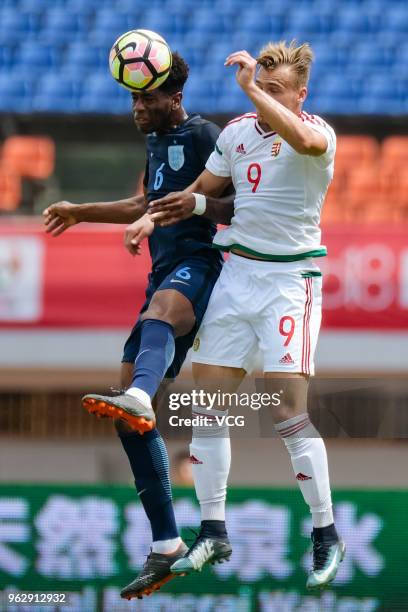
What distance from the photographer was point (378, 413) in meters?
9.85

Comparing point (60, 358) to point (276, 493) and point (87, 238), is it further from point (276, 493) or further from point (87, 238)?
point (276, 493)

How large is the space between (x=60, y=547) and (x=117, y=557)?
0.33 meters

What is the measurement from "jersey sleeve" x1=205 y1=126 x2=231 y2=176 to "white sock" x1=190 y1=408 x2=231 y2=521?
0.96 m

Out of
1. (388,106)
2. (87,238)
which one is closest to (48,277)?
(87,238)

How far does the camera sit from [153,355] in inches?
193

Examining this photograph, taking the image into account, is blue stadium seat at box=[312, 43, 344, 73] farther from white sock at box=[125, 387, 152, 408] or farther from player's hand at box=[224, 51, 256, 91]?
white sock at box=[125, 387, 152, 408]

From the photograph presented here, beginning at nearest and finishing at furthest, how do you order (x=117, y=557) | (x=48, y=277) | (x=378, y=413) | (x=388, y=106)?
(x=117, y=557)
(x=48, y=277)
(x=378, y=413)
(x=388, y=106)

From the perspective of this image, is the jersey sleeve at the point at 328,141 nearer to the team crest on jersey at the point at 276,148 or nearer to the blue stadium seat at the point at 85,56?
the team crest on jersey at the point at 276,148

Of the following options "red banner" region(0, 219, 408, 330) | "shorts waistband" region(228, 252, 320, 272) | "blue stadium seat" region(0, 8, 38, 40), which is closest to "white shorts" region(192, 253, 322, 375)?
"shorts waistband" region(228, 252, 320, 272)

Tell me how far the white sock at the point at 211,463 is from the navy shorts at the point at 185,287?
28 cm

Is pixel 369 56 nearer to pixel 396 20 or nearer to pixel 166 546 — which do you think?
pixel 396 20

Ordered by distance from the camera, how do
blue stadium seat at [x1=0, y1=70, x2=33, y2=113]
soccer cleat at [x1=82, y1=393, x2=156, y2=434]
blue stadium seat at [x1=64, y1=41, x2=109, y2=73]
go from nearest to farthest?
soccer cleat at [x1=82, y1=393, x2=156, y2=434], blue stadium seat at [x1=0, y1=70, x2=33, y2=113], blue stadium seat at [x1=64, y1=41, x2=109, y2=73]

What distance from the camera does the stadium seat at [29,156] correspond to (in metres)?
10.2

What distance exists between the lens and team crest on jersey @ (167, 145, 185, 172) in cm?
522
